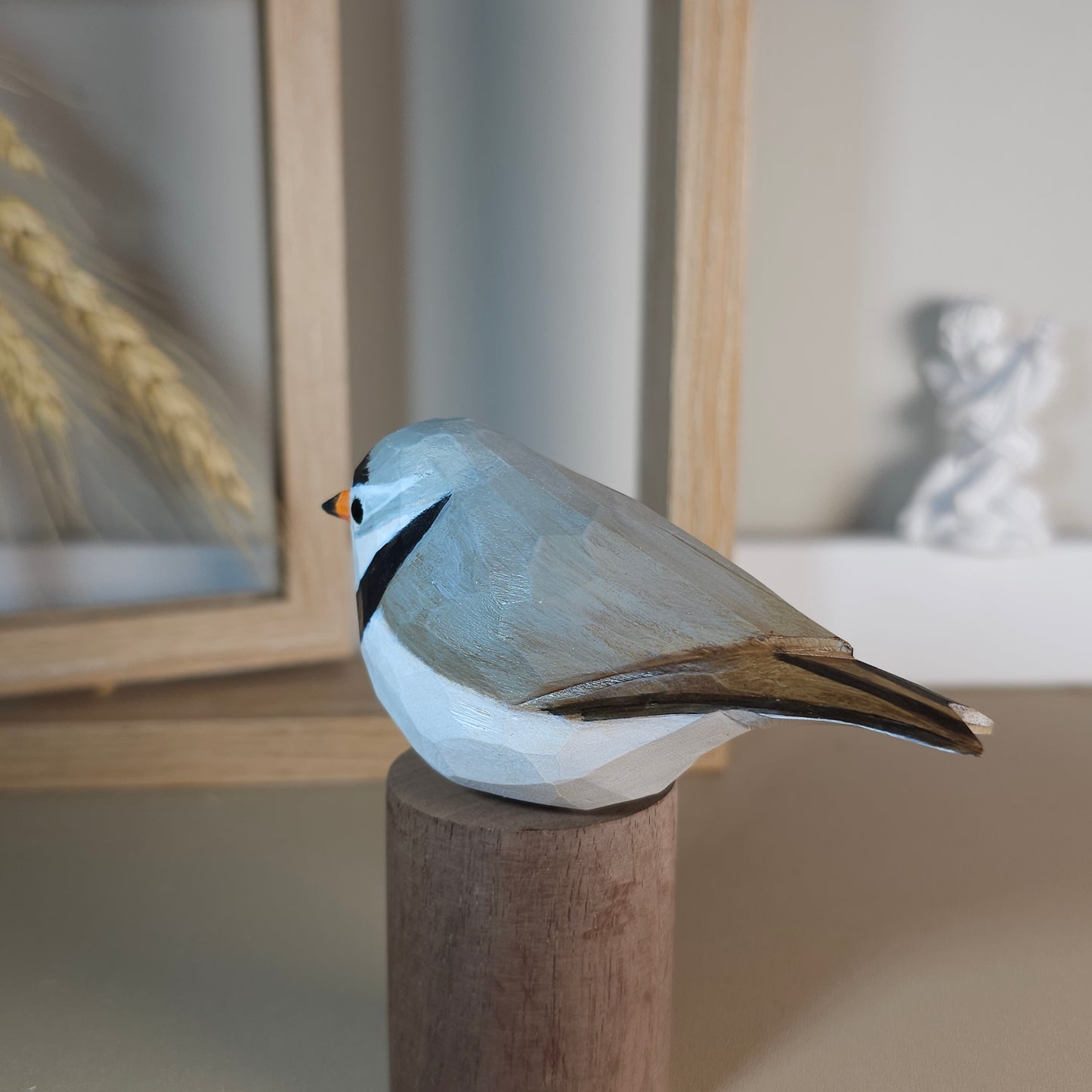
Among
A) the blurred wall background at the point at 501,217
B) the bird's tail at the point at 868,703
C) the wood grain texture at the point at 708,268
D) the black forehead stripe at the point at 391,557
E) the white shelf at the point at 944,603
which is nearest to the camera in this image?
the bird's tail at the point at 868,703

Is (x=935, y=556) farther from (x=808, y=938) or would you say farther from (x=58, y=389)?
(x=58, y=389)

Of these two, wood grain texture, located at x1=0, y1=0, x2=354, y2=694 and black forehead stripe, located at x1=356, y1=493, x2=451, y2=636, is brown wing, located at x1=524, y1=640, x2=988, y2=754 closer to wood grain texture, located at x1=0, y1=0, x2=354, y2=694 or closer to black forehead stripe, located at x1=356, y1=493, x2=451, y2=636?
black forehead stripe, located at x1=356, y1=493, x2=451, y2=636

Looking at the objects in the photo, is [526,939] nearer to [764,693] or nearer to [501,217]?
[764,693]

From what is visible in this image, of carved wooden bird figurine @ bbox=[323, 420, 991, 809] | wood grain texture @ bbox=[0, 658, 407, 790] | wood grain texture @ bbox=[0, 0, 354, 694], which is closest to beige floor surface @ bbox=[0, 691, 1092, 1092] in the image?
wood grain texture @ bbox=[0, 658, 407, 790]

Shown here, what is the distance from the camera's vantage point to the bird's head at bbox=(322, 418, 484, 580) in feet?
1.98

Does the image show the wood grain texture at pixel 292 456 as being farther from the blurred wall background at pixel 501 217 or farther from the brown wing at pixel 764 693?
the brown wing at pixel 764 693

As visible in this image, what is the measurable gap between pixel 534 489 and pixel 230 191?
24.7 inches

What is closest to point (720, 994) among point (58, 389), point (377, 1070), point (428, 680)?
point (377, 1070)

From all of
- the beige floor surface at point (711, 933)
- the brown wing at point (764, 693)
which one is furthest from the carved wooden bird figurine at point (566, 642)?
the beige floor surface at point (711, 933)

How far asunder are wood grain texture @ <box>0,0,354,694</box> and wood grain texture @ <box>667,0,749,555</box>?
13.0 inches

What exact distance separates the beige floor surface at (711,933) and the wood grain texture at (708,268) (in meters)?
0.31

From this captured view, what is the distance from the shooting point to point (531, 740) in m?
0.54

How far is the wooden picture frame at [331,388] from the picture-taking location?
993 millimetres

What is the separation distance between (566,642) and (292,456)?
2.05 feet
